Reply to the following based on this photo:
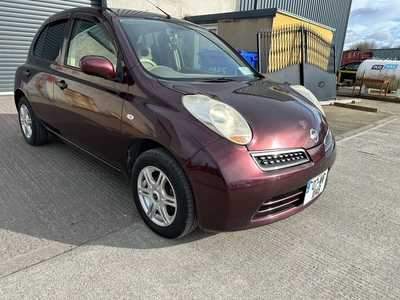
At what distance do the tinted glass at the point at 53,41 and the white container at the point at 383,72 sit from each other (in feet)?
39.3

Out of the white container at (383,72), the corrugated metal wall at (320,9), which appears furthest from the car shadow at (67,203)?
the white container at (383,72)

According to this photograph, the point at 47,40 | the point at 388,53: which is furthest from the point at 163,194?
the point at 388,53

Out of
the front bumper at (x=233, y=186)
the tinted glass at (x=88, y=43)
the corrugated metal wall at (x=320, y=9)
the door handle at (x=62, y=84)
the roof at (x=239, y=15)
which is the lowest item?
the front bumper at (x=233, y=186)

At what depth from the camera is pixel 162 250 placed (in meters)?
2.15

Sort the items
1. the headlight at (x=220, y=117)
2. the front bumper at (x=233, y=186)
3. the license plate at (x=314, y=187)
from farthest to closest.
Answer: the license plate at (x=314, y=187)
the headlight at (x=220, y=117)
the front bumper at (x=233, y=186)

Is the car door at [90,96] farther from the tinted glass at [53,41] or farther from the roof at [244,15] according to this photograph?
the roof at [244,15]

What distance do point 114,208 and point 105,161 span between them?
436 millimetres

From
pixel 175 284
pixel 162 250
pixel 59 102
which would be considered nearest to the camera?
pixel 175 284

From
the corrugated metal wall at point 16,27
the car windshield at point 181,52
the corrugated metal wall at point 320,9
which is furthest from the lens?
the corrugated metal wall at point 320,9

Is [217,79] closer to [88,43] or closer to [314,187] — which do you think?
[314,187]

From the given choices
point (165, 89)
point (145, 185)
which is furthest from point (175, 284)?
point (165, 89)

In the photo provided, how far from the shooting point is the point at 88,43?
2891 millimetres

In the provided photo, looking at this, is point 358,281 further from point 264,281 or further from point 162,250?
point 162,250

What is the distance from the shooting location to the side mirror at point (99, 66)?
2359 millimetres
